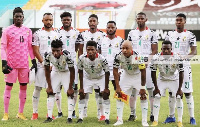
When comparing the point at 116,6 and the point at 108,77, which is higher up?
the point at 116,6

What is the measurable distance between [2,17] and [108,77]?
2222 cm

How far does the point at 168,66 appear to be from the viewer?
8.02 metres

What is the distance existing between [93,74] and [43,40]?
47.0 inches

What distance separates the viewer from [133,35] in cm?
871

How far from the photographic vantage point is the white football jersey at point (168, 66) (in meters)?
7.88

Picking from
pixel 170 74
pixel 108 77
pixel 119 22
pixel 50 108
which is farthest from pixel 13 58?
pixel 119 22

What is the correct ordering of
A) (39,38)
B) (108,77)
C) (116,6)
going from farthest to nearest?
1. (116,6)
2. (39,38)
3. (108,77)

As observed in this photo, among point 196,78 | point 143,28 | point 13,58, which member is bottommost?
point 196,78

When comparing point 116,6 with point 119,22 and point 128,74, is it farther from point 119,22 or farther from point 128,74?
point 128,74

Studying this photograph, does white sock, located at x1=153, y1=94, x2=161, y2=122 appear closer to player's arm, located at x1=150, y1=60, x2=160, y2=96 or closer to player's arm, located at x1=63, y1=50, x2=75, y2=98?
player's arm, located at x1=150, y1=60, x2=160, y2=96

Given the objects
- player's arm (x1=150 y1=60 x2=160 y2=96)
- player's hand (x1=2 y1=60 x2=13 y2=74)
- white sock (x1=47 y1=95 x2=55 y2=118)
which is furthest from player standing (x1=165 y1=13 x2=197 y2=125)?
player's hand (x1=2 y1=60 x2=13 y2=74)

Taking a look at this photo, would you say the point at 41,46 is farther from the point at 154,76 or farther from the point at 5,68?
the point at 154,76

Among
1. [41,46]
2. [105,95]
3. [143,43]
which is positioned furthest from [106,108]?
[41,46]

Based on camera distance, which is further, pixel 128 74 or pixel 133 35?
pixel 133 35
